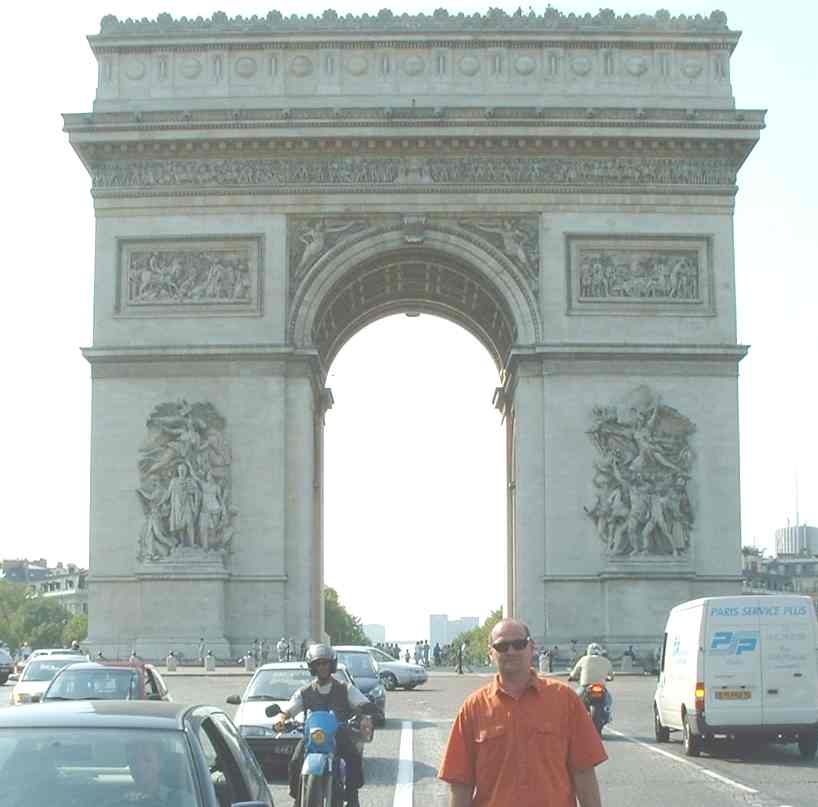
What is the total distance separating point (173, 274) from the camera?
49.5 m

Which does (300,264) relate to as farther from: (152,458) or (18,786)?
(18,786)

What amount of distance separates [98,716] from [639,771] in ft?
45.6

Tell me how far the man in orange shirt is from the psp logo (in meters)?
16.3

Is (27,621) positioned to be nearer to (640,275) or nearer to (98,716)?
(640,275)

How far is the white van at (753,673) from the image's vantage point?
23078mm

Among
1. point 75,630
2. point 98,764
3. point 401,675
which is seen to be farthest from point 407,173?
point 75,630

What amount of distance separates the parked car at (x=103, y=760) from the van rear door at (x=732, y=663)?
16.0 metres

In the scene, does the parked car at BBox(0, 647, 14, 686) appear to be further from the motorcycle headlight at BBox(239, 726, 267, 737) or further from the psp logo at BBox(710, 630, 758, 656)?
the motorcycle headlight at BBox(239, 726, 267, 737)

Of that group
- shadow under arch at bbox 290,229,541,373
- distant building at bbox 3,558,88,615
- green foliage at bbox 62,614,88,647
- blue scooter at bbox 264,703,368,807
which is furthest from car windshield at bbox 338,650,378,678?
distant building at bbox 3,558,88,615

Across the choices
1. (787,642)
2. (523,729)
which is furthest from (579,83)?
(523,729)

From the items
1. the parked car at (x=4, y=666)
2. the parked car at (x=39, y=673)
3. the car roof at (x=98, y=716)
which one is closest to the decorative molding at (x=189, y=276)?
the parked car at (x=4, y=666)

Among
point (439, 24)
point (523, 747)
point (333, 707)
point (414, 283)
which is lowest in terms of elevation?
point (333, 707)

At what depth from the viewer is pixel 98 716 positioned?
7.93 m

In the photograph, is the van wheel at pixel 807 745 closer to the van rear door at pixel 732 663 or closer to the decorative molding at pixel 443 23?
the van rear door at pixel 732 663
